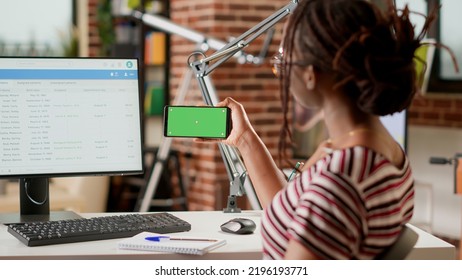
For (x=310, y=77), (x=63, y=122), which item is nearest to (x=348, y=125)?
(x=310, y=77)

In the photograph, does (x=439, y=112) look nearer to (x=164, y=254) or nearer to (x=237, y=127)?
(x=237, y=127)

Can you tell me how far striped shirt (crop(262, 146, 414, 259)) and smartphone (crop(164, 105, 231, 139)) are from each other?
0.61 meters

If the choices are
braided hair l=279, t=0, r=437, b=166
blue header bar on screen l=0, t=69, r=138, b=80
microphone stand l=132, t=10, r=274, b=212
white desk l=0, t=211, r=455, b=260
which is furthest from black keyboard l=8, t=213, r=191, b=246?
microphone stand l=132, t=10, r=274, b=212

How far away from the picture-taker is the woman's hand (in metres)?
1.88

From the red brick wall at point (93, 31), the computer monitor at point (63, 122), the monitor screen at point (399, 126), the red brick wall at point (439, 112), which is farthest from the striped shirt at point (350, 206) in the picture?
the red brick wall at point (93, 31)

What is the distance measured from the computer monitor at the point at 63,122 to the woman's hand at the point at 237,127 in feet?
0.81

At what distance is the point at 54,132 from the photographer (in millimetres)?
2057

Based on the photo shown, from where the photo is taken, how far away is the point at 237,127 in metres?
1.91

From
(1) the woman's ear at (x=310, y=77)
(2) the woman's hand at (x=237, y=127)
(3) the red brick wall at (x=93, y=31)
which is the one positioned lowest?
(2) the woman's hand at (x=237, y=127)

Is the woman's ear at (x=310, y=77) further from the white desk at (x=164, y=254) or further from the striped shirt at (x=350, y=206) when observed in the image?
the white desk at (x=164, y=254)

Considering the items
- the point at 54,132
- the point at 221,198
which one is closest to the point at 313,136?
the point at 221,198

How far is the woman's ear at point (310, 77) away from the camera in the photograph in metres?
1.33

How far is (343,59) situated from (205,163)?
357 centimetres

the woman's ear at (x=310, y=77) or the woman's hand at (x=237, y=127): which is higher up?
the woman's ear at (x=310, y=77)
